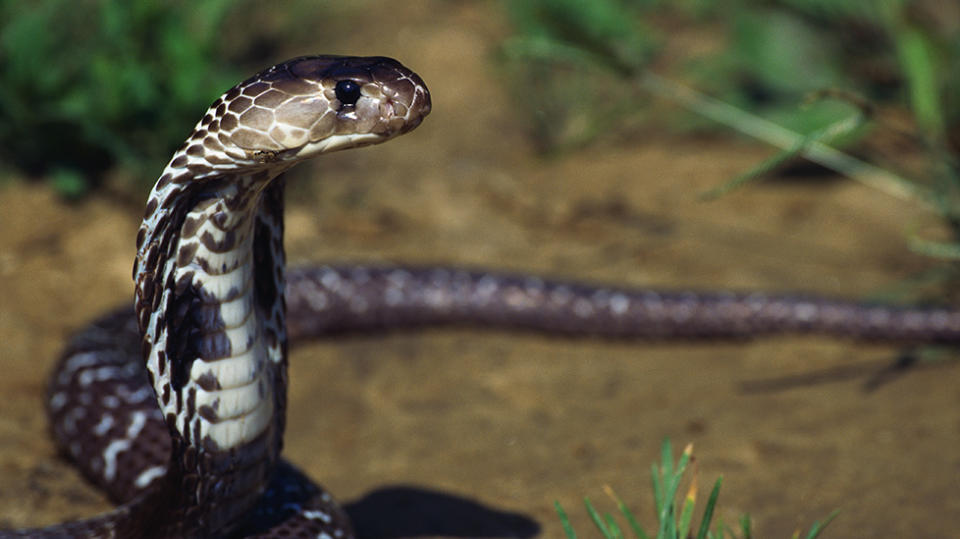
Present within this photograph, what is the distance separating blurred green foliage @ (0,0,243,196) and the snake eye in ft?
10.0

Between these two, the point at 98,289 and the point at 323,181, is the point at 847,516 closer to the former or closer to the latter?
the point at 98,289

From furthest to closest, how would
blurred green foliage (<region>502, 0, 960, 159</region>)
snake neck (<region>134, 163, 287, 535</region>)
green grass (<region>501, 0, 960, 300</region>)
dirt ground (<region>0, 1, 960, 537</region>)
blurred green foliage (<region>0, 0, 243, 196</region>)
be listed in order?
blurred green foliage (<region>502, 0, 960, 159</region>) < green grass (<region>501, 0, 960, 300</region>) < blurred green foliage (<region>0, 0, 243, 196</region>) < dirt ground (<region>0, 1, 960, 537</region>) < snake neck (<region>134, 163, 287, 535</region>)

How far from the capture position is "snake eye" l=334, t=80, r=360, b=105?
6.98 feet

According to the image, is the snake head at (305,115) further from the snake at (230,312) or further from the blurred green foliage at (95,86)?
the blurred green foliage at (95,86)

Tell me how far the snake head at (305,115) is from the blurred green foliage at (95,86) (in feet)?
9.78

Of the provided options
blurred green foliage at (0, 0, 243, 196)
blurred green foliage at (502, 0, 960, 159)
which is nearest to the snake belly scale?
blurred green foliage at (0, 0, 243, 196)

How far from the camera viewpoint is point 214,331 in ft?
7.53

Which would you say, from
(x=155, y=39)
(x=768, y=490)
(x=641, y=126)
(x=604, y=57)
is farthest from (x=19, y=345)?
(x=641, y=126)

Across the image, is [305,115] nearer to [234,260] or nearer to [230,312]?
[234,260]

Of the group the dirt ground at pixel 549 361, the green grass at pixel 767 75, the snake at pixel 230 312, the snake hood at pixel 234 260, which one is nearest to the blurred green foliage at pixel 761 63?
the green grass at pixel 767 75

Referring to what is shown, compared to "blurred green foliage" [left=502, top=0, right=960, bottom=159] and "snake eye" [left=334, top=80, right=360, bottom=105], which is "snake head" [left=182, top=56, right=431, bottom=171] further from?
"blurred green foliage" [left=502, top=0, right=960, bottom=159]

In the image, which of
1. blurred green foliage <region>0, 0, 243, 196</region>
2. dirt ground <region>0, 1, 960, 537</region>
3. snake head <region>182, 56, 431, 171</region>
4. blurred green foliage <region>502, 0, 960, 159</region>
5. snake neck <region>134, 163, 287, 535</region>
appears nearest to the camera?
snake head <region>182, 56, 431, 171</region>

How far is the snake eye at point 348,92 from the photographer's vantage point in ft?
6.98

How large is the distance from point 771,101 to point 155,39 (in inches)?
144
